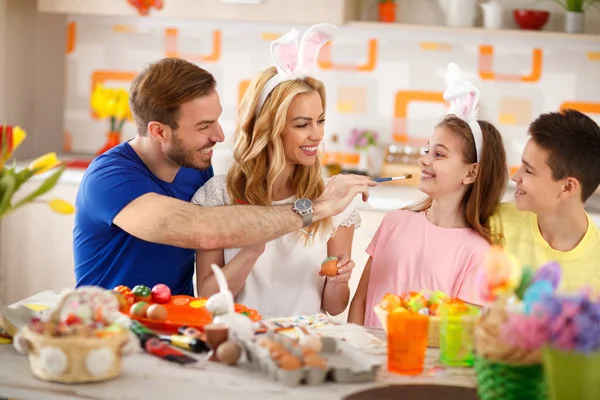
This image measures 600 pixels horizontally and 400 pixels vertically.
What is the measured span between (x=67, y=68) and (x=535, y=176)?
3.09 meters

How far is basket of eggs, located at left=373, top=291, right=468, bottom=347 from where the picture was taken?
1.82 m

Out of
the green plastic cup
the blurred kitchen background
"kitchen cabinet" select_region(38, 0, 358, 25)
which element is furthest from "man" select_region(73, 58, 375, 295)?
"kitchen cabinet" select_region(38, 0, 358, 25)

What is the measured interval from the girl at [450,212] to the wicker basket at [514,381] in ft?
3.02

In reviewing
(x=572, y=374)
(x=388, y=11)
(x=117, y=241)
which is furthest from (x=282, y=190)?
(x=388, y=11)

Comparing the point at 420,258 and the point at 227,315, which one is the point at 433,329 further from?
the point at 420,258

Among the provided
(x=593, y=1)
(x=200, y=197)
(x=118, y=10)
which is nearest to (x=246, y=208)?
(x=200, y=197)

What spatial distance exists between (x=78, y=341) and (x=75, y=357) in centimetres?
3

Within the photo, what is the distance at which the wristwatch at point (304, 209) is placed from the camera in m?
2.31

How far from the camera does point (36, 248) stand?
162 inches

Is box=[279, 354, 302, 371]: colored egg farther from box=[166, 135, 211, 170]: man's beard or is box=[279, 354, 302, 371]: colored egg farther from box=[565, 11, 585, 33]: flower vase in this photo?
box=[565, 11, 585, 33]: flower vase

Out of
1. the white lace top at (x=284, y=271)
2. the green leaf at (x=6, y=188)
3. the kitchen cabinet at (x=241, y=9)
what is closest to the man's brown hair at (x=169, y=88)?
the white lace top at (x=284, y=271)

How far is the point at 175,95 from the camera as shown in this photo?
8.06 ft

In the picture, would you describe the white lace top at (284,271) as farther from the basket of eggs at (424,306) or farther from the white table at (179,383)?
the white table at (179,383)

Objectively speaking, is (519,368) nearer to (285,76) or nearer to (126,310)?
(126,310)
